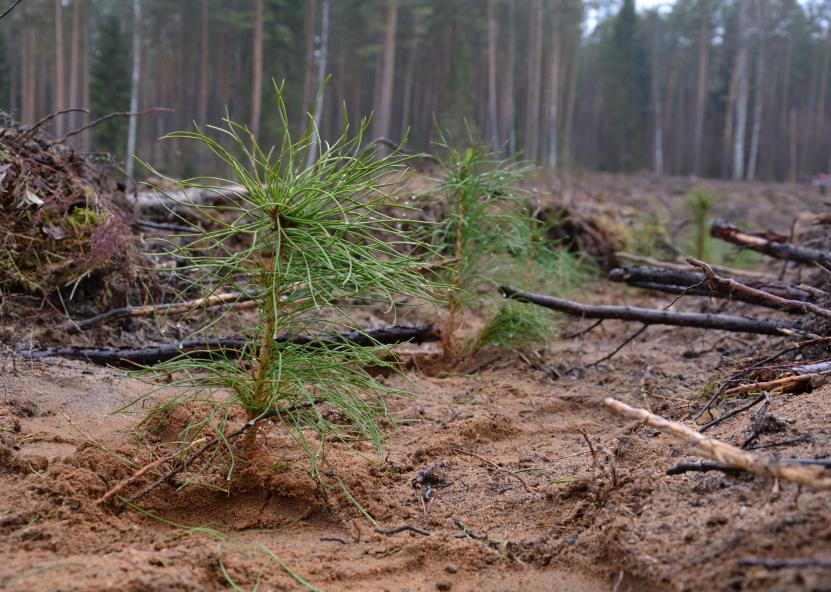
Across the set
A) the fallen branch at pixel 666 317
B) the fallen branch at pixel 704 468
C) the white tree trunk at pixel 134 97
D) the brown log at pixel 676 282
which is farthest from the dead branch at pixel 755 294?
the white tree trunk at pixel 134 97

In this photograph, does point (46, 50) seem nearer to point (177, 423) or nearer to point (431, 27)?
point (431, 27)

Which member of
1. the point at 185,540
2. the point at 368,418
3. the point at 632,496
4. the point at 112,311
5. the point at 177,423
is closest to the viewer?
the point at 185,540

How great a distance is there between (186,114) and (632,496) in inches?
1624

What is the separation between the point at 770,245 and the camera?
17.2 feet

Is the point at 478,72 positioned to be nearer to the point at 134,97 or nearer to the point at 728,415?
the point at 134,97

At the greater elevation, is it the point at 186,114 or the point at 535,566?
the point at 186,114

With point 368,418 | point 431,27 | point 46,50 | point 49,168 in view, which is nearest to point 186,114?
point 46,50

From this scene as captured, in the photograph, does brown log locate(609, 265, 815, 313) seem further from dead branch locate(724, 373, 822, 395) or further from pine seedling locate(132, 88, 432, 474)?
pine seedling locate(132, 88, 432, 474)

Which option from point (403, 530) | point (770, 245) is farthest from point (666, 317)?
point (403, 530)

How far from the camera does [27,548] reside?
1.72 meters

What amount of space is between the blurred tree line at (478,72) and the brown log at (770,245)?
22.7 metres

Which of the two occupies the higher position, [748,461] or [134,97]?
[134,97]

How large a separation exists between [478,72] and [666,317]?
39605 mm

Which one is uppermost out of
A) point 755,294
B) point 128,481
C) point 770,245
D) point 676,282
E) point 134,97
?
point 134,97
